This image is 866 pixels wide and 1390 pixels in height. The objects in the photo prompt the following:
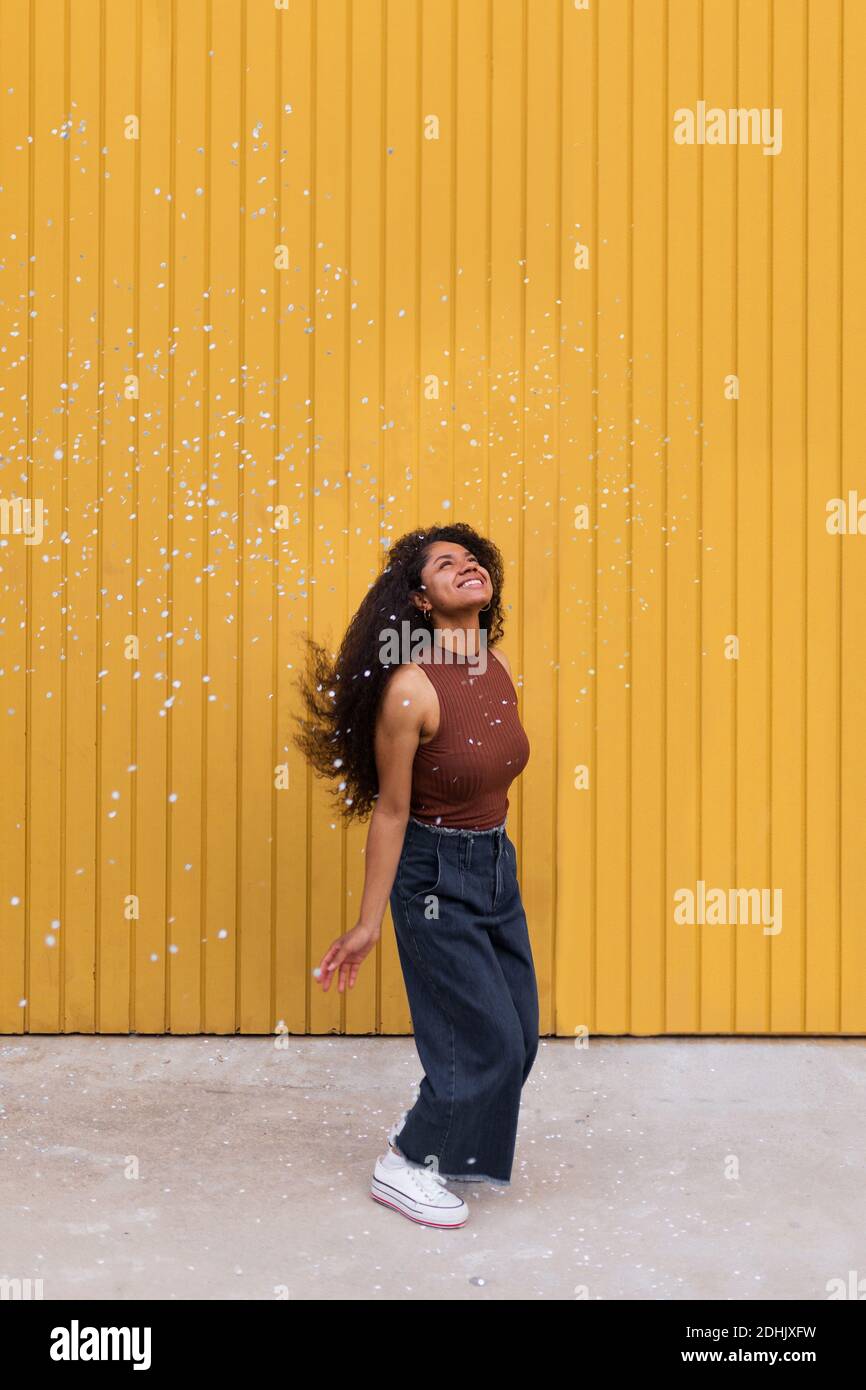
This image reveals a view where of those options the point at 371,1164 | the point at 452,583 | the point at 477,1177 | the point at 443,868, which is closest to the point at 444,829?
the point at 443,868

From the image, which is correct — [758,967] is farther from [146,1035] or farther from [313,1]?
[313,1]

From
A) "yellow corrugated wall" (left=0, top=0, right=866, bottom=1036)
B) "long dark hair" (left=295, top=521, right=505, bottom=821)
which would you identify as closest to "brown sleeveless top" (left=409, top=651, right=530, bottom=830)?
"long dark hair" (left=295, top=521, right=505, bottom=821)

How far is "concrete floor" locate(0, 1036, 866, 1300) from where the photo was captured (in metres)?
3.13

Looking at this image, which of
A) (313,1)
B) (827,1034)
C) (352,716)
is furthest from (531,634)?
(313,1)

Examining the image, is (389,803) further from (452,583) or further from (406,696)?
(452,583)

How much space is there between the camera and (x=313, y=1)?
4707mm

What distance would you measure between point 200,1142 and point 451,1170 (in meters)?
0.89

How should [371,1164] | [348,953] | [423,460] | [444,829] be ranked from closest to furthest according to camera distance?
[348,953] → [444,829] → [371,1164] → [423,460]

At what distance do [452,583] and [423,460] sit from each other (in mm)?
1345

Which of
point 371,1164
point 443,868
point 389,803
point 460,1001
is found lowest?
point 371,1164

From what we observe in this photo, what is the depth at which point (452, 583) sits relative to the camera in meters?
3.51

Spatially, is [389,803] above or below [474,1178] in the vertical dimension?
above

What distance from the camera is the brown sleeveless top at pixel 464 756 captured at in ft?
11.1

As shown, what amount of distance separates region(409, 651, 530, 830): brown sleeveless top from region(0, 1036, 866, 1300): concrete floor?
103cm
